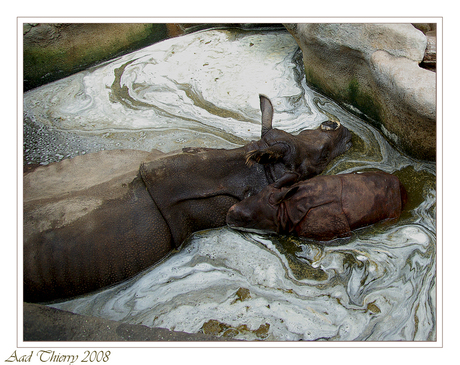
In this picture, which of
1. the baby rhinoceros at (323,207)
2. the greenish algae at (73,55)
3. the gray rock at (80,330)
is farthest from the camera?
the greenish algae at (73,55)

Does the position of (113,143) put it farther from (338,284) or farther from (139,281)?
(338,284)

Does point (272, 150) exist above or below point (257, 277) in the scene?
above

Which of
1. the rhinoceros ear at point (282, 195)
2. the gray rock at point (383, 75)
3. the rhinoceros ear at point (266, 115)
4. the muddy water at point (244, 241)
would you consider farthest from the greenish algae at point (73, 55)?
the rhinoceros ear at point (282, 195)

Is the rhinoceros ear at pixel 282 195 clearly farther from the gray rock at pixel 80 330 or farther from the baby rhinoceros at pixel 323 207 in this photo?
the gray rock at pixel 80 330

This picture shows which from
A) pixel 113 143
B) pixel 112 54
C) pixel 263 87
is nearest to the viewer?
pixel 113 143

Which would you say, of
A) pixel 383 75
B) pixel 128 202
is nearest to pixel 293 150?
pixel 383 75

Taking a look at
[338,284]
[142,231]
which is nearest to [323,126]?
[338,284]
